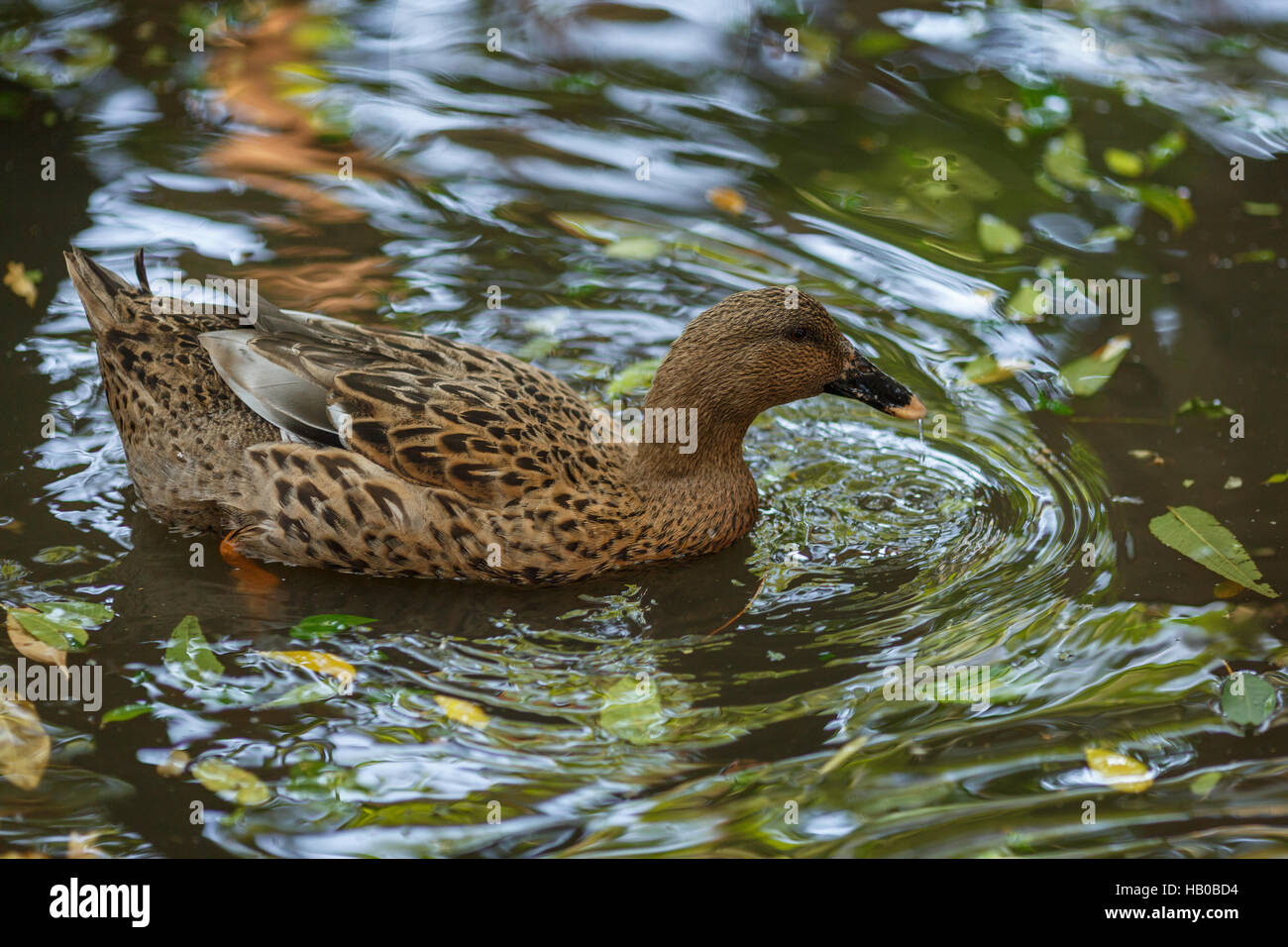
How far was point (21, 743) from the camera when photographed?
200 inches

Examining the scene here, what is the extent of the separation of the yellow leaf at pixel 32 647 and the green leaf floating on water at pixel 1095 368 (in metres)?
5.01

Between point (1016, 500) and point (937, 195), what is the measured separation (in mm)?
2827

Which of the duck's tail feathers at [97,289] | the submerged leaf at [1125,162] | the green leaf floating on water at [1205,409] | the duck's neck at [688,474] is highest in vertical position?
the submerged leaf at [1125,162]

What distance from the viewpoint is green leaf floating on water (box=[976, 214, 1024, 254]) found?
8.22 meters

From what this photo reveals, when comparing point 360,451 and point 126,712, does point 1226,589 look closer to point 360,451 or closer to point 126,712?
point 360,451

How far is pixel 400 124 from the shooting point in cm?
915

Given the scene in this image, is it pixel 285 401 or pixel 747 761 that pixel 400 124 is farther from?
pixel 747 761

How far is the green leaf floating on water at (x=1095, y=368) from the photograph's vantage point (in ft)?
23.7

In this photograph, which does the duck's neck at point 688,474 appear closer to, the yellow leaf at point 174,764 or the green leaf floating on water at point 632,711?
the green leaf floating on water at point 632,711

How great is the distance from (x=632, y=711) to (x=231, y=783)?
1470 mm

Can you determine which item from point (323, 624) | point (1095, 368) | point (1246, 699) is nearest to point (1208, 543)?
point (1246, 699)

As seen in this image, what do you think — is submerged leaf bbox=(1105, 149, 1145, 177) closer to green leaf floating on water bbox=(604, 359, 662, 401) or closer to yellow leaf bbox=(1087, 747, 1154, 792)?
green leaf floating on water bbox=(604, 359, 662, 401)

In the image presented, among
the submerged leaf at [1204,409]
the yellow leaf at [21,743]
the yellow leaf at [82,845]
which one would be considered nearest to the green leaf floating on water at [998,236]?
the submerged leaf at [1204,409]

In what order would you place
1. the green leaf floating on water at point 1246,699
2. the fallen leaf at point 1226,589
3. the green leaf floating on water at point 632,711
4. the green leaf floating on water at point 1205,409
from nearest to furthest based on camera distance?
1. the green leaf floating on water at point 632,711
2. the green leaf floating on water at point 1246,699
3. the fallen leaf at point 1226,589
4. the green leaf floating on water at point 1205,409
